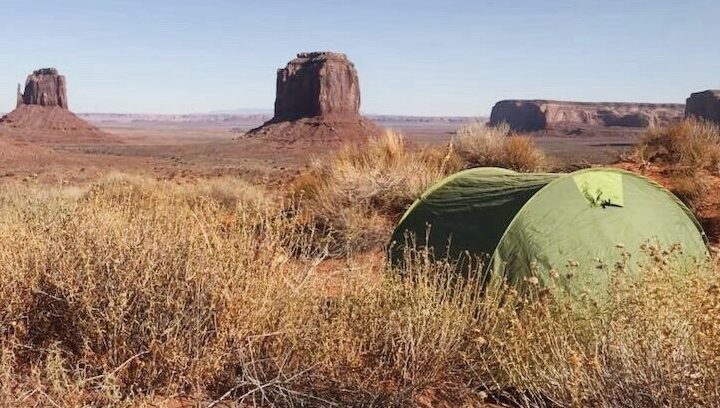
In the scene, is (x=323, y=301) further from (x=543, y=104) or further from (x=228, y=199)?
(x=543, y=104)

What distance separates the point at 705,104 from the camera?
85.1 meters

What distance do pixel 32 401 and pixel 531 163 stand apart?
37.2 ft

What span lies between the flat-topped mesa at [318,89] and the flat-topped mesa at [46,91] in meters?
42.2

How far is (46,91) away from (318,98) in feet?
172

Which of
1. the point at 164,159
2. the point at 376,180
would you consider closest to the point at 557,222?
the point at 376,180

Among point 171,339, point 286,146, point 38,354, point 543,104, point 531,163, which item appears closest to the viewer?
point 171,339

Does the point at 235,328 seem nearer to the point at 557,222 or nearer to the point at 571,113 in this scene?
the point at 557,222

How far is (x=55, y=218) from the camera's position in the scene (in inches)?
186

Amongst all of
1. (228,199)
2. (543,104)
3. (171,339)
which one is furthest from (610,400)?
(543,104)

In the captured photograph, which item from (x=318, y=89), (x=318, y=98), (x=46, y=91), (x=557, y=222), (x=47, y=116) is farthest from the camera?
(x=46, y=91)

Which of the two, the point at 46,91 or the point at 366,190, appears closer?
the point at 366,190

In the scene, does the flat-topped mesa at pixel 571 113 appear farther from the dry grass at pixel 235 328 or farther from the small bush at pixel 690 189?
the dry grass at pixel 235 328

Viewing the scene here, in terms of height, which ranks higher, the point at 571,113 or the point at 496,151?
the point at 571,113

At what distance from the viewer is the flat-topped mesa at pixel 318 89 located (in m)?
95.7
